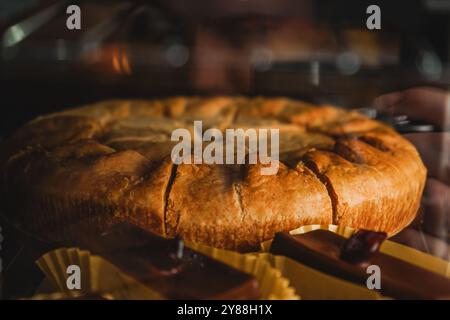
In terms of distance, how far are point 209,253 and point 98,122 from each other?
2.78 feet

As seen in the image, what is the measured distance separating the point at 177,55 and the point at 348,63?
25.3 inches

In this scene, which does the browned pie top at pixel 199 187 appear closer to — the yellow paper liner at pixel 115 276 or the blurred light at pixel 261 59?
the yellow paper liner at pixel 115 276

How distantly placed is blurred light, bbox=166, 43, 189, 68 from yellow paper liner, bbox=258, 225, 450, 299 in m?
1.01

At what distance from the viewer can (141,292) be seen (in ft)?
3.82

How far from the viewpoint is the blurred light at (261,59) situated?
223cm

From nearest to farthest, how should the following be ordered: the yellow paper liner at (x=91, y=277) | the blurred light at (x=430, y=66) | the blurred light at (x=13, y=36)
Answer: the yellow paper liner at (x=91, y=277)
the blurred light at (x=13, y=36)
the blurred light at (x=430, y=66)

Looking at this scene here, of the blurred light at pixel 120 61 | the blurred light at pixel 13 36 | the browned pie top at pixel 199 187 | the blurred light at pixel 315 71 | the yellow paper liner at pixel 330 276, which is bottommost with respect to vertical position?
the yellow paper liner at pixel 330 276

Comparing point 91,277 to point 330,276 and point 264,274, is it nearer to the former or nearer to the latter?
point 264,274

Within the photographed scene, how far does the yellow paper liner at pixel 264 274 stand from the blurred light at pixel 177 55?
103 cm

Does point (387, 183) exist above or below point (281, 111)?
below

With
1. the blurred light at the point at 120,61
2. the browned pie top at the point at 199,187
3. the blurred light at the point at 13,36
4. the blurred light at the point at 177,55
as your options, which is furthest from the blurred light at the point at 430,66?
the blurred light at the point at 13,36

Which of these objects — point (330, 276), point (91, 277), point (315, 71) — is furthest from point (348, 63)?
point (91, 277)
